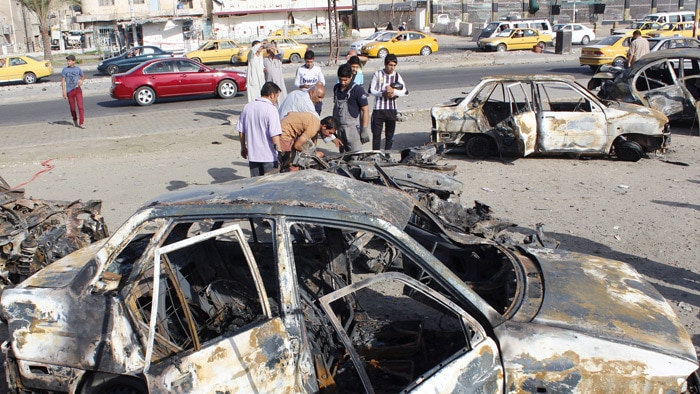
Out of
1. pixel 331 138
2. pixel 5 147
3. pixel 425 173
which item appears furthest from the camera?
pixel 5 147

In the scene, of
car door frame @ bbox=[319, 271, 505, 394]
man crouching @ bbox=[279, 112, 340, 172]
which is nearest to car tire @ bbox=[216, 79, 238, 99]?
man crouching @ bbox=[279, 112, 340, 172]

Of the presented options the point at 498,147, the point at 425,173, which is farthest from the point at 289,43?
the point at 425,173

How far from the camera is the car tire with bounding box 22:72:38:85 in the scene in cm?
2586

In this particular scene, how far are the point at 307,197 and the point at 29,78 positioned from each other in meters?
26.8

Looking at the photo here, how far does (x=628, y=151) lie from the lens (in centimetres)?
1022

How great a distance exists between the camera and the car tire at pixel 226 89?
1930 cm

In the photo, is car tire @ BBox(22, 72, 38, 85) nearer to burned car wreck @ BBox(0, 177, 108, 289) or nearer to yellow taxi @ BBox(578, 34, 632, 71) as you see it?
burned car wreck @ BBox(0, 177, 108, 289)

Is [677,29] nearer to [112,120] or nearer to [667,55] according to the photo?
[667,55]

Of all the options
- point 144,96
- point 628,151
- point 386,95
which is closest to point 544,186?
point 628,151

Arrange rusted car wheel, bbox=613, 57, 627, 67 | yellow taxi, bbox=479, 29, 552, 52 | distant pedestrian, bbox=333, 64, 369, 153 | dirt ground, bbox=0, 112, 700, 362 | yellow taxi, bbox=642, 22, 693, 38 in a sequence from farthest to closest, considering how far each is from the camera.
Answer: yellow taxi, bbox=479, 29, 552, 52 < yellow taxi, bbox=642, 22, 693, 38 < rusted car wheel, bbox=613, 57, 627, 67 < distant pedestrian, bbox=333, 64, 369, 153 < dirt ground, bbox=0, 112, 700, 362

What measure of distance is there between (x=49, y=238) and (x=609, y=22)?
52.1 meters

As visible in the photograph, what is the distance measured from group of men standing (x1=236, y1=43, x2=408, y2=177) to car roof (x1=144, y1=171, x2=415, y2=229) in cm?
300

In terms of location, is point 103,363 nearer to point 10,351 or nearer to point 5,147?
point 10,351

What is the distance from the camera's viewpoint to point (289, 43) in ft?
102
